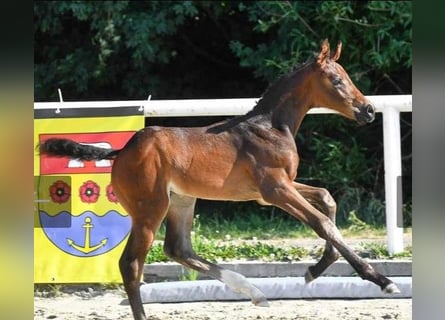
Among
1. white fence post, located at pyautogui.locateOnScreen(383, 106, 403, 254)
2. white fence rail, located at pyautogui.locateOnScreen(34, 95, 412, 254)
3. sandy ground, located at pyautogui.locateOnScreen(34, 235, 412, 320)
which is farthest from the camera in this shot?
white fence post, located at pyautogui.locateOnScreen(383, 106, 403, 254)

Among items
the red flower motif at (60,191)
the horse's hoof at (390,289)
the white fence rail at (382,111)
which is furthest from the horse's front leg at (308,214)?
the red flower motif at (60,191)

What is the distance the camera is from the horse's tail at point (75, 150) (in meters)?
4.76

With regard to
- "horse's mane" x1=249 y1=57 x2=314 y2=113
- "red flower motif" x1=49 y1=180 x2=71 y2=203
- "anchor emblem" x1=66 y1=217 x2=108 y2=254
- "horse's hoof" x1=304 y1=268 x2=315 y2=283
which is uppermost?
"horse's mane" x1=249 y1=57 x2=314 y2=113

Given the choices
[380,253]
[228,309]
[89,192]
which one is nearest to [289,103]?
[228,309]

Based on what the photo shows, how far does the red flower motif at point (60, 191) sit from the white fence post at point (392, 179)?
2.18 m

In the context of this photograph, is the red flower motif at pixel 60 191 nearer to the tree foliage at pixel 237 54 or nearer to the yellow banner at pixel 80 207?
the yellow banner at pixel 80 207

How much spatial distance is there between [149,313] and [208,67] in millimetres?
5517

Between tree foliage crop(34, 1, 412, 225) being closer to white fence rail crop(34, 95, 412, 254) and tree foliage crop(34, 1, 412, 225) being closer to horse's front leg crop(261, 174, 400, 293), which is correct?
white fence rail crop(34, 95, 412, 254)

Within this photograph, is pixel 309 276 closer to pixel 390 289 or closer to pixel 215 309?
pixel 390 289

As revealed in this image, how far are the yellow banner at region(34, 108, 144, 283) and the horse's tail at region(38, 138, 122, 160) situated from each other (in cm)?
53

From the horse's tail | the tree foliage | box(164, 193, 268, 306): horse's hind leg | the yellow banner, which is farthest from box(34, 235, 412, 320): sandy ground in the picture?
the tree foliage

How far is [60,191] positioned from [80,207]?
0.17 m

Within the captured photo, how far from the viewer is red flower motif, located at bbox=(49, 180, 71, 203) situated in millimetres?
5469
